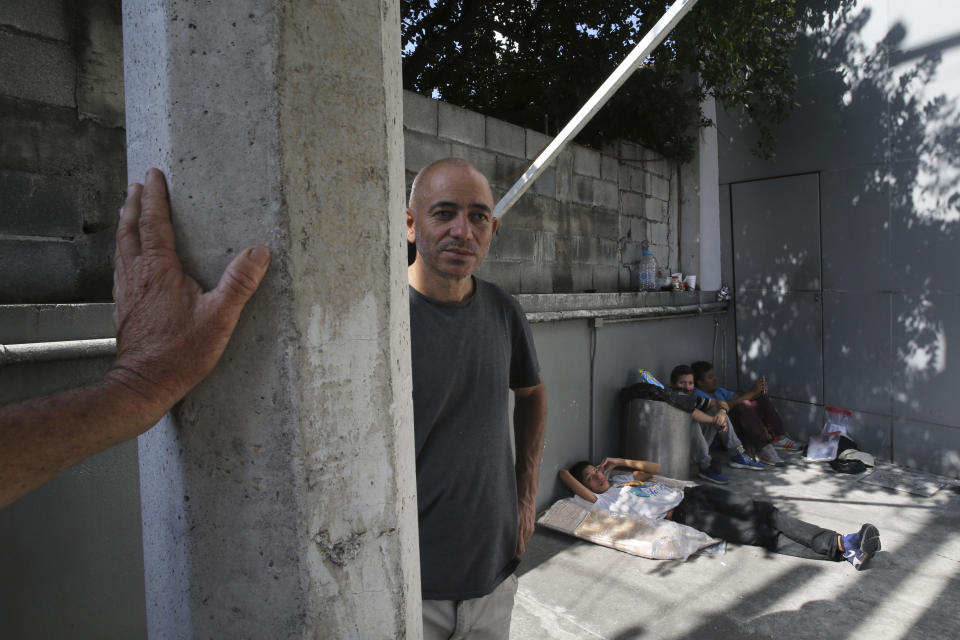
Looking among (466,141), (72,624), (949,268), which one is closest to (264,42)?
(72,624)

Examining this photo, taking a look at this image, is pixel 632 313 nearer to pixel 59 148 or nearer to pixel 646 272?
pixel 646 272

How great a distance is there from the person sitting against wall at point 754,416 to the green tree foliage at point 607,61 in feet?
8.76

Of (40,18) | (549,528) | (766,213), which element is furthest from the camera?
(766,213)

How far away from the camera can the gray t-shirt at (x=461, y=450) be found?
1.57m

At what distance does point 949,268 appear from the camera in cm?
562

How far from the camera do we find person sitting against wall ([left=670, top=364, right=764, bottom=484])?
5.59 m

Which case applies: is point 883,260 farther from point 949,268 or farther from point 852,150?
point 852,150

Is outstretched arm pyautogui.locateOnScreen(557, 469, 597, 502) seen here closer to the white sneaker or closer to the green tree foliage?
the white sneaker

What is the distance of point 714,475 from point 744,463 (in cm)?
70

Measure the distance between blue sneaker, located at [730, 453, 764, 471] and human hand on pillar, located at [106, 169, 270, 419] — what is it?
6.15m

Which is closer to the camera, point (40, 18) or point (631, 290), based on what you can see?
point (40, 18)

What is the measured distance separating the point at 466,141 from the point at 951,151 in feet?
15.4

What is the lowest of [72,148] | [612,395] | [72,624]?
[72,624]

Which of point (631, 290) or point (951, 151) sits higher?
point (951, 151)
